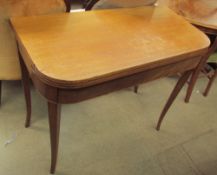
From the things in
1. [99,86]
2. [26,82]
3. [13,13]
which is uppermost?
[13,13]

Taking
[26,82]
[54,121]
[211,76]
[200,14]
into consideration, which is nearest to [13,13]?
[26,82]

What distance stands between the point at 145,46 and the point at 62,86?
15.4 inches

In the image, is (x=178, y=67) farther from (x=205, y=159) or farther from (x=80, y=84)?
(x=205, y=159)

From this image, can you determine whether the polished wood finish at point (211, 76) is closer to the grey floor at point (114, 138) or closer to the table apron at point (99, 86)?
the grey floor at point (114, 138)

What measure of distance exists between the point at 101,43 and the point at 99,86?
0.63 ft

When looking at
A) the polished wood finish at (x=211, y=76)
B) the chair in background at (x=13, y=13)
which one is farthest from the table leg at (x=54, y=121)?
the polished wood finish at (x=211, y=76)

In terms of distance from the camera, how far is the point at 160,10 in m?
1.24

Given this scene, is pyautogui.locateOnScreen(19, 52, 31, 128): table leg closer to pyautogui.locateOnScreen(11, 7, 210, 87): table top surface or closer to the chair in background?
the chair in background

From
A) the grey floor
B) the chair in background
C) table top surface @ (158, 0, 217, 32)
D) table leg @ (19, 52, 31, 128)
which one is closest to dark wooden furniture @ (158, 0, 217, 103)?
table top surface @ (158, 0, 217, 32)

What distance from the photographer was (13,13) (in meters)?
1.00

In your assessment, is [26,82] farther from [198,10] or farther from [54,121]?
[198,10]

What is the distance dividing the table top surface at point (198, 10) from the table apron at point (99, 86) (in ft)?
1.91

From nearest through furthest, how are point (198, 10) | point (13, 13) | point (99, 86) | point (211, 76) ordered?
point (99, 86), point (13, 13), point (198, 10), point (211, 76)

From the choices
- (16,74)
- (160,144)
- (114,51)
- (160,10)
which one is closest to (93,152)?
(160,144)
